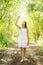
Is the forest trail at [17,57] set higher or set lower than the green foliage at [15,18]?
lower

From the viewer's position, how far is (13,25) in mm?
1950

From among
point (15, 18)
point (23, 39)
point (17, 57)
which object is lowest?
point (17, 57)

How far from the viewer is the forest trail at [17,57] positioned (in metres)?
1.90

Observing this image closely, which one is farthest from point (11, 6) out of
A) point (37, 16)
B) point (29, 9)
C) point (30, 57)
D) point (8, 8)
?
point (30, 57)

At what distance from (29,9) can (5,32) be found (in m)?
0.42

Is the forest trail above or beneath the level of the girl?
beneath

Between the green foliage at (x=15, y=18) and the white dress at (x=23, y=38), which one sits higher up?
the green foliage at (x=15, y=18)

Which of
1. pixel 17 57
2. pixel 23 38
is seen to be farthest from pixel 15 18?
pixel 17 57

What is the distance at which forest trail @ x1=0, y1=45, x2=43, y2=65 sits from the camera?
6.24 ft

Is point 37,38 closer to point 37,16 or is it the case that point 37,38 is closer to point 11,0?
point 37,16

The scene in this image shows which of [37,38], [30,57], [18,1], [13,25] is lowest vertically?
[30,57]

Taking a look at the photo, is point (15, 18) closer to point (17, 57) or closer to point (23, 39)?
point (23, 39)

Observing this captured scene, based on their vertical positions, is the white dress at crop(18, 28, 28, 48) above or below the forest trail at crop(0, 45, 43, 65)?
above

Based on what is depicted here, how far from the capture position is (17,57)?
75.9 inches
